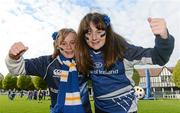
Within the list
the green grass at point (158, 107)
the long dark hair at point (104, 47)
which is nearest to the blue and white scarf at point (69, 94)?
the long dark hair at point (104, 47)

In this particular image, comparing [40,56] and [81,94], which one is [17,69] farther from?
[81,94]

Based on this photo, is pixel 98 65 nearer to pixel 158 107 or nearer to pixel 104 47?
pixel 104 47

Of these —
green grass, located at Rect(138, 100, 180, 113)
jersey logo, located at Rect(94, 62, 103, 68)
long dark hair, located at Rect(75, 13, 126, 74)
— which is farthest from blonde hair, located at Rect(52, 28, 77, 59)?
green grass, located at Rect(138, 100, 180, 113)

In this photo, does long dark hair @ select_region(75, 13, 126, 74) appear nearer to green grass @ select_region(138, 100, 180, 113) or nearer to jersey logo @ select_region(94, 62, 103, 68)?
jersey logo @ select_region(94, 62, 103, 68)

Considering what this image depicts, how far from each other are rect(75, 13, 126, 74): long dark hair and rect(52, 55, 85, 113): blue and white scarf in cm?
7

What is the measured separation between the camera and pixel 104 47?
211cm

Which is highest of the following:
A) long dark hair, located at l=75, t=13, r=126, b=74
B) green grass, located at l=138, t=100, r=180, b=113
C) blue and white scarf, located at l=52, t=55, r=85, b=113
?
long dark hair, located at l=75, t=13, r=126, b=74

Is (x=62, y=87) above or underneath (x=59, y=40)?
underneath

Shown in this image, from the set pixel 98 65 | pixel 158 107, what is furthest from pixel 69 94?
pixel 158 107

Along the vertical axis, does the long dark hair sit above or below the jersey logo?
above

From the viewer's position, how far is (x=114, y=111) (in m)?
2.08

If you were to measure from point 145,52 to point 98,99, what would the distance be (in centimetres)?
37

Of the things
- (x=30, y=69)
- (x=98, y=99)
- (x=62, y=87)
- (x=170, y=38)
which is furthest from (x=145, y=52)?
(x=30, y=69)

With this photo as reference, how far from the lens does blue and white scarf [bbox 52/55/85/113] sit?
212 cm
